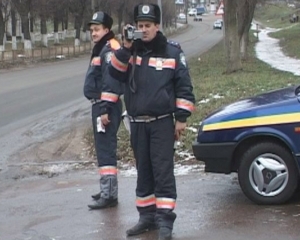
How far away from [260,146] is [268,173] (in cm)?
25

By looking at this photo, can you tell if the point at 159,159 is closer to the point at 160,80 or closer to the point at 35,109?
the point at 160,80

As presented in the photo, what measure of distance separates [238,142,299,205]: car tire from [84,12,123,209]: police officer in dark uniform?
4.01ft

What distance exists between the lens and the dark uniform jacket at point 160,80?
524 centimetres

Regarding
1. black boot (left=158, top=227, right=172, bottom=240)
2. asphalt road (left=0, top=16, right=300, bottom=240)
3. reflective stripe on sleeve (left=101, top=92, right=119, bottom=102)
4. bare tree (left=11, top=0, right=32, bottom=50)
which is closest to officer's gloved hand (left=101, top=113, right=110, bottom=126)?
reflective stripe on sleeve (left=101, top=92, right=119, bottom=102)

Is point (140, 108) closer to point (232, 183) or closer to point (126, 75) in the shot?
point (126, 75)

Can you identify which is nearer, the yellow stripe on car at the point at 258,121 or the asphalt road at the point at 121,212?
the asphalt road at the point at 121,212

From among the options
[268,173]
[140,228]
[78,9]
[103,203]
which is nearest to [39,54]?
[78,9]

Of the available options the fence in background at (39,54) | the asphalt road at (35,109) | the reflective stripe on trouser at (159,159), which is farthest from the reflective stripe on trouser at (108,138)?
the fence in background at (39,54)

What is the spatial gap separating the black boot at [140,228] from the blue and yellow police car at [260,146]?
1.03 metres

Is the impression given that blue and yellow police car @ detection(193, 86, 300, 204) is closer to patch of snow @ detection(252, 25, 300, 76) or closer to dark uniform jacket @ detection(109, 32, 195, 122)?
dark uniform jacket @ detection(109, 32, 195, 122)

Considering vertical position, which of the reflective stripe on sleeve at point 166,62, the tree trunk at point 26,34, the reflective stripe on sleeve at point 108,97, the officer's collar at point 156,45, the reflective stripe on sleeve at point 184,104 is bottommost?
the tree trunk at point 26,34

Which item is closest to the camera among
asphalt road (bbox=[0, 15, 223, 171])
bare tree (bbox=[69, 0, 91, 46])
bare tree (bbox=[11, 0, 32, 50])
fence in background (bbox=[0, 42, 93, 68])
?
asphalt road (bbox=[0, 15, 223, 171])

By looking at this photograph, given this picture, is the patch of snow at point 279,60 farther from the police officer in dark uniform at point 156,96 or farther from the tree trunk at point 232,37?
the police officer in dark uniform at point 156,96

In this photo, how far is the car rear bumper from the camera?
20.7 ft
